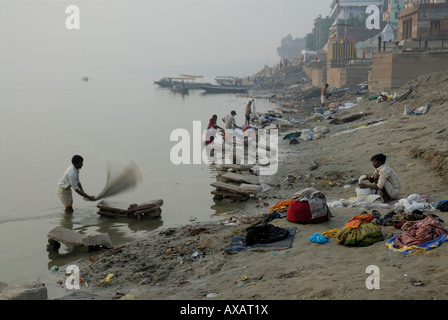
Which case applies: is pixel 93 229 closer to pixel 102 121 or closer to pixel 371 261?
pixel 371 261

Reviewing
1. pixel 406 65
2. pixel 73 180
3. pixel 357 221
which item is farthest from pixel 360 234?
pixel 406 65

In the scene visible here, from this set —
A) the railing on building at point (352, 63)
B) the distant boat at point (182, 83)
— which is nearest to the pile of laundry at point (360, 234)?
the railing on building at point (352, 63)

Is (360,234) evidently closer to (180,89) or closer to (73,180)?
(73,180)

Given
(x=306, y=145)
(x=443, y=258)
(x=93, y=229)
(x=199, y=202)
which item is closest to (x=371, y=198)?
(x=443, y=258)

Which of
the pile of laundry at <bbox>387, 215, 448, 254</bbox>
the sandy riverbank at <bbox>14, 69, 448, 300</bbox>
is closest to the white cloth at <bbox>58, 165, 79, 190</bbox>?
the sandy riverbank at <bbox>14, 69, 448, 300</bbox>

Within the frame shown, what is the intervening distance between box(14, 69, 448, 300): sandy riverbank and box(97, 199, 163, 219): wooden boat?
46.3 inches

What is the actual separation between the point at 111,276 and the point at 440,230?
13.9ft

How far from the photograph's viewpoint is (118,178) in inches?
410

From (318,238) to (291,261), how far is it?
2.42 ft

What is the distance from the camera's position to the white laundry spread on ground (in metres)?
10.4

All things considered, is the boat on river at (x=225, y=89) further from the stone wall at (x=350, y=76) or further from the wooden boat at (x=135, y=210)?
the wooden boat at (x=135, y=210)

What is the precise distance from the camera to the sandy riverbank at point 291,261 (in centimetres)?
479

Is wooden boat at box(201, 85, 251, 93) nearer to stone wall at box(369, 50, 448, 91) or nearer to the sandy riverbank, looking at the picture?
stone wall at box(369, 50, 448, 91)

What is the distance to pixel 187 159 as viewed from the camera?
16.7 m
